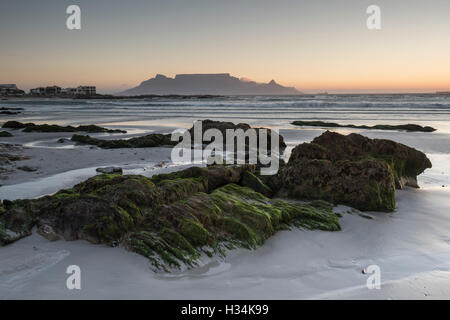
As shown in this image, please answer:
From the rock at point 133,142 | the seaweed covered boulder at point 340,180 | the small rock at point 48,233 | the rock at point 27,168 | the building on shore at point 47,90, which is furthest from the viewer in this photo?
the building on shore at point 47,90

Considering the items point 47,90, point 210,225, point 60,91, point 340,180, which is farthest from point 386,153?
point 60,91

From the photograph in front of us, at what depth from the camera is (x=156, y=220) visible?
11.4 ft

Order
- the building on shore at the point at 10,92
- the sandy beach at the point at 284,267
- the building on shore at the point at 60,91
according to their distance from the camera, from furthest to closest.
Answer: the building on shore at the point at 60,91 < the building on shore at the point at 10,92 < the sandy beach at the point at 284,267

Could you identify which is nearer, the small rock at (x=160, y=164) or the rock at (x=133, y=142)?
the small rock at (x=160, y=164)

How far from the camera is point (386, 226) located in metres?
4.41

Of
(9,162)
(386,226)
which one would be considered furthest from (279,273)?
(9,162)

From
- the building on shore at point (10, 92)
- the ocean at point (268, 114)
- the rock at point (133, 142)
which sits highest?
the building on shore at point (10, 92)

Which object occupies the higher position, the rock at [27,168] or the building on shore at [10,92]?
the building on shore at [10,92]

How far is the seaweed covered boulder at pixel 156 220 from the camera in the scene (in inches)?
129

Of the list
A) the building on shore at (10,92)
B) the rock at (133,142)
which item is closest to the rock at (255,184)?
the rock at (133,142)

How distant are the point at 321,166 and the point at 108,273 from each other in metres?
3.79

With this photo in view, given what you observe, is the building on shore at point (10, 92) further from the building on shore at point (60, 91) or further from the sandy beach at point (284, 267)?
the sandy beach at point (284, 267)

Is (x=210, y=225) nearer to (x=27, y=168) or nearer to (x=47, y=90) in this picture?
(x=27, y=168)

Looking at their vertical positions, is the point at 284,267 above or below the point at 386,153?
below
